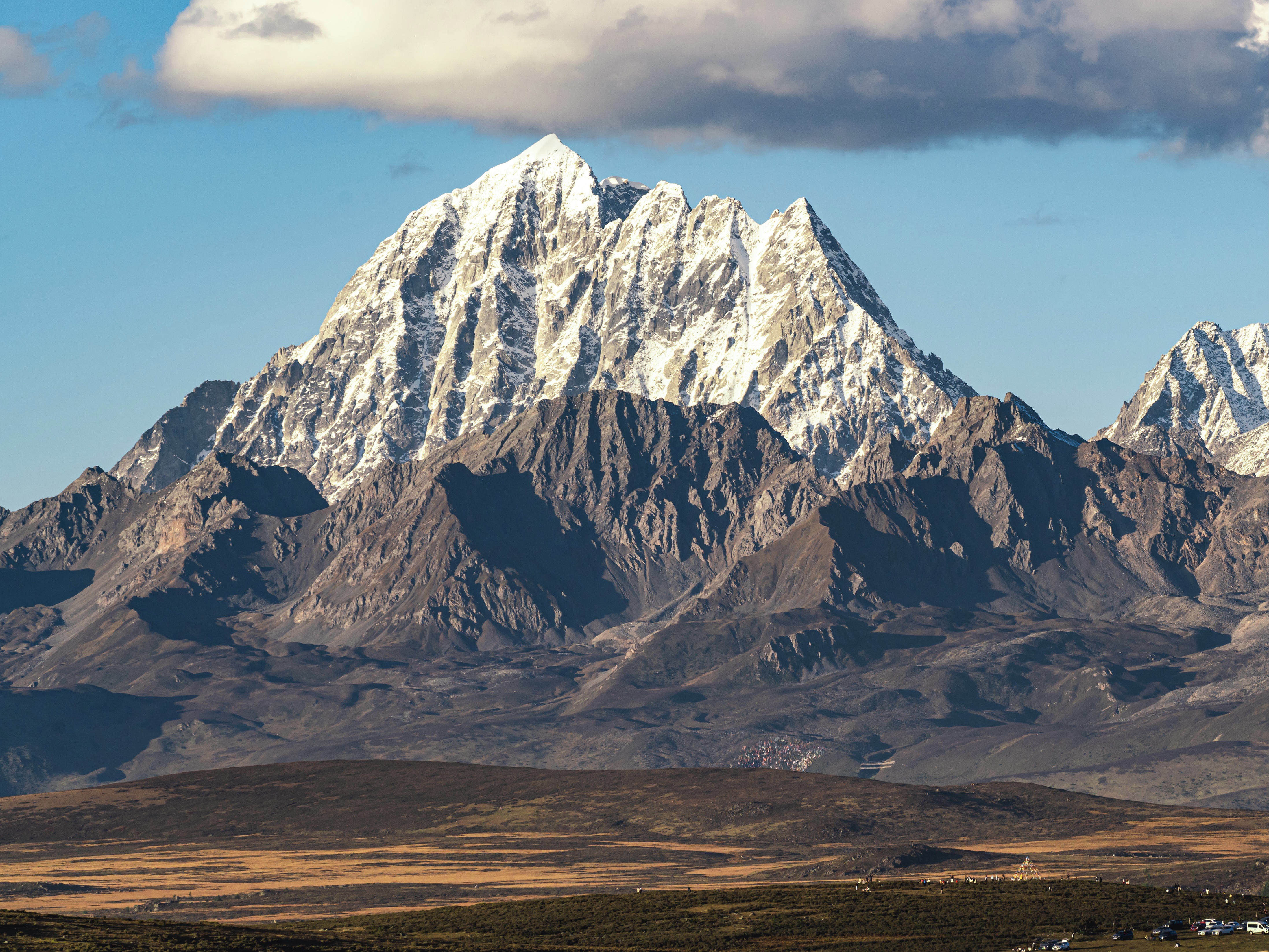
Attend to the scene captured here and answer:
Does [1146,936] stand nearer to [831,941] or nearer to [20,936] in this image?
[831,941]

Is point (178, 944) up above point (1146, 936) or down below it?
above

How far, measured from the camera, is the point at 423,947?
19400cm

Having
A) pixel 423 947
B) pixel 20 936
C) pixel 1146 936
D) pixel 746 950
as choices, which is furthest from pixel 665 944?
pixel 20 936

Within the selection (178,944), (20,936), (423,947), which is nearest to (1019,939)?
(423,947)

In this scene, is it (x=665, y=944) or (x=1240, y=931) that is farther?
(x=665, y=944)

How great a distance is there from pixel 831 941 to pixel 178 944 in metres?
67.0

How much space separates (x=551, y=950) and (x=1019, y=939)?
48016 mm

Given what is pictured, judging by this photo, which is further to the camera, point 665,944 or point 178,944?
point 665,944

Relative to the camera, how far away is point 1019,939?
7594 inches

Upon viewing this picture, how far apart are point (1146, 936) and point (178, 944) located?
95595 mm

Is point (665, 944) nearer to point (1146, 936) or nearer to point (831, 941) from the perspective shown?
point (831, 941)

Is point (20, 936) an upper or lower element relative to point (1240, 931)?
upper

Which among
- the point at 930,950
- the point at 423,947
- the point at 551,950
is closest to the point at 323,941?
the point at 423,947

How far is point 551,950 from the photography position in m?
190
